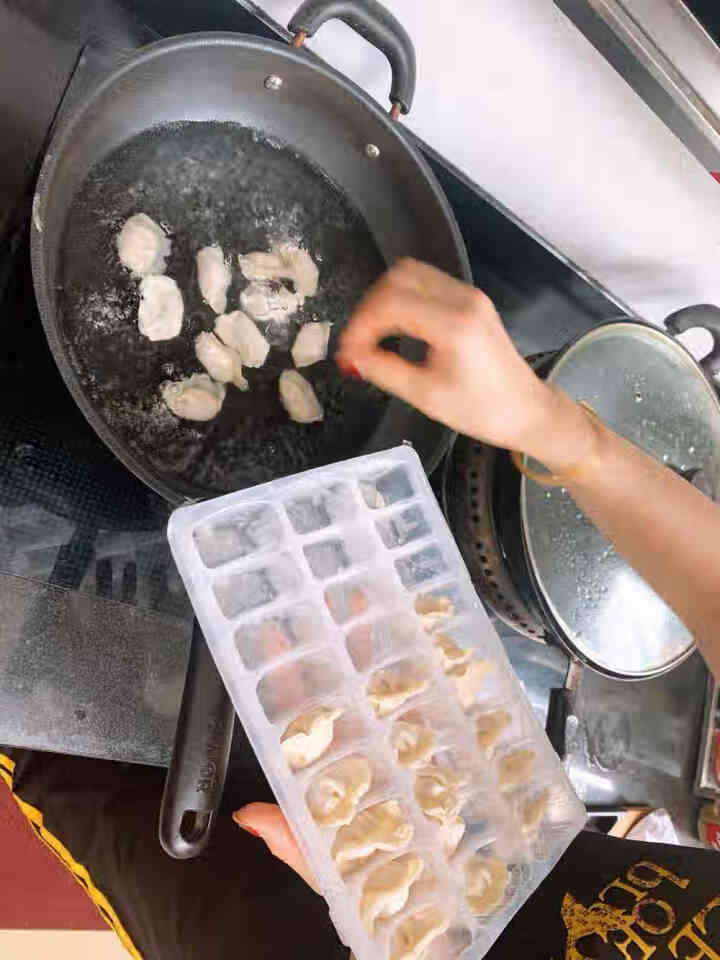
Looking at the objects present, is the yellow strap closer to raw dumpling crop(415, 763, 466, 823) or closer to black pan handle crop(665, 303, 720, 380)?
raw dumpling crop(415, 763, 466, 823)

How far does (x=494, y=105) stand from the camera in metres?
0.90

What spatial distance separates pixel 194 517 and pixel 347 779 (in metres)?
0.24

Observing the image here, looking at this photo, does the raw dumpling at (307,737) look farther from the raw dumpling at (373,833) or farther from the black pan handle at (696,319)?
the black pan handle at (696,319)

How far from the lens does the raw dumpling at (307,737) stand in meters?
0.59

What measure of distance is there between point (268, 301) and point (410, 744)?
481 millimetres

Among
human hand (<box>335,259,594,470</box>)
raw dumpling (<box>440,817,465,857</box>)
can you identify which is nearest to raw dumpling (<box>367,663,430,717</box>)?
raw dumpling (<box>440,817,465,857</box>)

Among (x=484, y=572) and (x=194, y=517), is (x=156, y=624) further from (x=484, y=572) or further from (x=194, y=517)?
(x=484, y=572)

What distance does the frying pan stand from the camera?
65cm

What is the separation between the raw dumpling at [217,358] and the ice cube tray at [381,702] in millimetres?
191

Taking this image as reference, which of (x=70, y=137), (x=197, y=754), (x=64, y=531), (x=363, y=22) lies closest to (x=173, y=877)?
A: (x=197, y=754)

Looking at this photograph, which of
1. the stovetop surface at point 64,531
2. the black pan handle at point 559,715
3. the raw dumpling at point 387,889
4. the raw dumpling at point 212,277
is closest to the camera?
the raw dumpling at point 387,889

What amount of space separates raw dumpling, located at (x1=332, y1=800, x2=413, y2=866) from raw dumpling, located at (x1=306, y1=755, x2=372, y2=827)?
1 centimetres

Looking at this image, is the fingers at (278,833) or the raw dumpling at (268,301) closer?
the fingers at (278,833)

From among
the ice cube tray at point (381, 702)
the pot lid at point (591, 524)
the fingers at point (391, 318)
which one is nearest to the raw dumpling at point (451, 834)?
the ice cube tray at point (381, 702)
